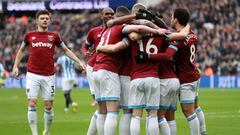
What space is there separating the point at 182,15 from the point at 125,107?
7.02 feet

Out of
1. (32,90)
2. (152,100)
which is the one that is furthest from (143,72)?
(32,90)

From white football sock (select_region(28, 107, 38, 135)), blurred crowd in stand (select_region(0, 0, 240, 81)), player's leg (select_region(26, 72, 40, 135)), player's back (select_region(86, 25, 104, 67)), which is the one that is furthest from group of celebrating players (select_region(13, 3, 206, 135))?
blurred crowd in stand (select_region(0, 0, 240, 81))

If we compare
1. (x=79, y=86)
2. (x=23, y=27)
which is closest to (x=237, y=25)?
(x=79, y=86)

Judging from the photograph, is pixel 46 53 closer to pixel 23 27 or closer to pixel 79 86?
pixel 79 86

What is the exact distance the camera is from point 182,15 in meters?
14.6

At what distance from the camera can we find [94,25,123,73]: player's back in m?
14.1

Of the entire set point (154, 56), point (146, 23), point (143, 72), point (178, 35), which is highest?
point (146, 23)

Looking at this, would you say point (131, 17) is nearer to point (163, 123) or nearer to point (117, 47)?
point (117, 47)

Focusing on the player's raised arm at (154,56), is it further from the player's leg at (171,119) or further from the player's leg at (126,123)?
the player's leg at (171,119)

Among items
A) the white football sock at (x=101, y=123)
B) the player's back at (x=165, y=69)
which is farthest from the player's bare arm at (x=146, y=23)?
the white football sock at (x=101, y=123)

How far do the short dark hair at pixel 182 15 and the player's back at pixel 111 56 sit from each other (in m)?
1.28

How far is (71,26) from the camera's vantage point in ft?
181

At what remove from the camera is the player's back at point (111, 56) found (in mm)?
14070

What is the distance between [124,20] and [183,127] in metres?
6.86
